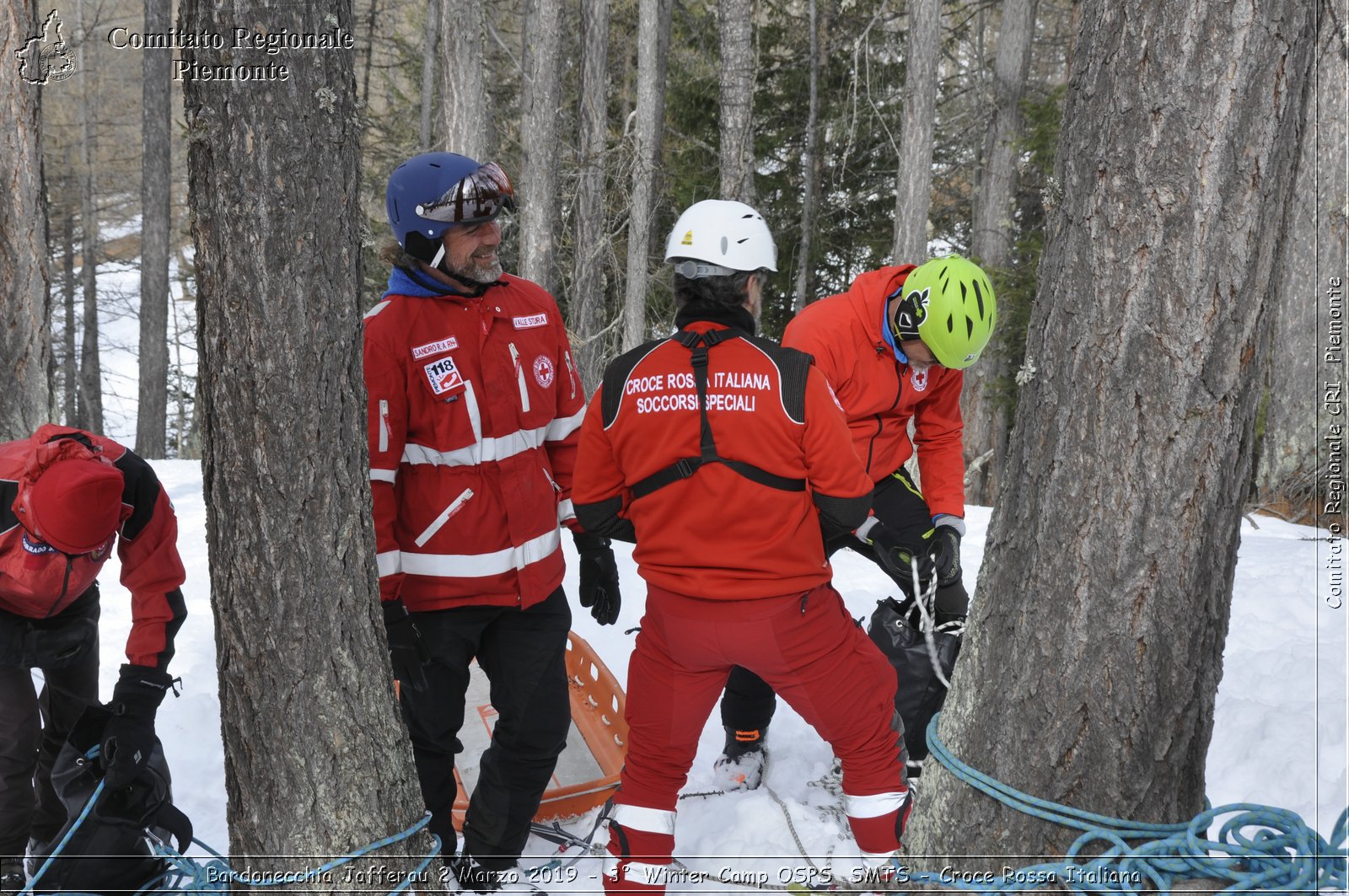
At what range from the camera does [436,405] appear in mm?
3064

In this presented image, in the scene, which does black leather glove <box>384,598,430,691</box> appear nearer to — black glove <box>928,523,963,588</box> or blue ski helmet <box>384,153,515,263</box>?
blue ski helmet <box>384,153,515,263</box>

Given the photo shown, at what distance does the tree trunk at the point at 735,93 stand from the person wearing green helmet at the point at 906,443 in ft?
20.6

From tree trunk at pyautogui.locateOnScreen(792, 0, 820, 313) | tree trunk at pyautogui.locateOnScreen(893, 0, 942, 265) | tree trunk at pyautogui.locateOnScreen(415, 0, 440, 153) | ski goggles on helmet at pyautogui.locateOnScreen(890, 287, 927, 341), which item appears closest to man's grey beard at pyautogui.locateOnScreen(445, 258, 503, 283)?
Answer: ski goggles on helmet at pyautogui.locateOnScreen(890, 287, 927, 341)

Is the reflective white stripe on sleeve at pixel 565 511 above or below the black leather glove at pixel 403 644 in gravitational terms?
above

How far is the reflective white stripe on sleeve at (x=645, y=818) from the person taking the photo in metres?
2.83

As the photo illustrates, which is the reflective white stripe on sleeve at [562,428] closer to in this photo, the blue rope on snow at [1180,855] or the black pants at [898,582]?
the black pants at [898,582]

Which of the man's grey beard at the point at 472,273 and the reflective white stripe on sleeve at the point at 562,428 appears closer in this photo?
the man's grey beard at the point at 472,273

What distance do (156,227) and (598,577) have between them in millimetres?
13971

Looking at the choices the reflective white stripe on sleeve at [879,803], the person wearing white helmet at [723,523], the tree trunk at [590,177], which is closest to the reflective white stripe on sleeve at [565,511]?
the person wearing white helmet at [723,523]

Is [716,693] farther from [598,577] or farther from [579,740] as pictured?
[579,740]

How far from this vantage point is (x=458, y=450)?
10.2 ft

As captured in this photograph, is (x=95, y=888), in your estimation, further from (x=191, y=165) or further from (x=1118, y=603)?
(x=1118, y=603)

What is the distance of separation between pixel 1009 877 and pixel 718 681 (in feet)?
3.40

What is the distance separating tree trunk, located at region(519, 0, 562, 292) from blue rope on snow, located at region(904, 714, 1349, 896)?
8.51m
